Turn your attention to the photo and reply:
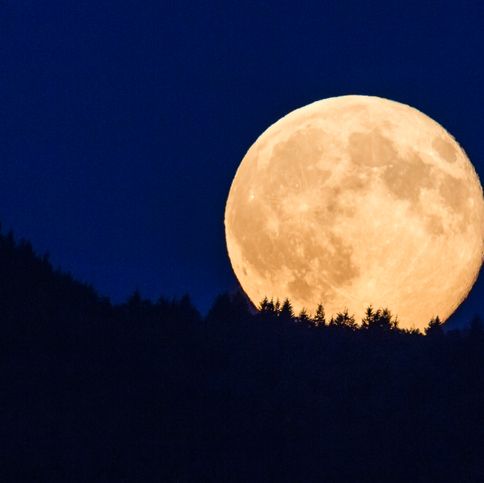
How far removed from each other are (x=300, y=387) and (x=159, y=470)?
139 inches

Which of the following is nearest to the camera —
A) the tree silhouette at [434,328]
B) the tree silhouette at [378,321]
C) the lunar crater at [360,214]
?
→ the tree silhouette at [378,321]

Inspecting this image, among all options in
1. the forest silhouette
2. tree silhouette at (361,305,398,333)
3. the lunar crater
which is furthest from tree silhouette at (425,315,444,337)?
the forest silhouette

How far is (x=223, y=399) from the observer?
12234mm

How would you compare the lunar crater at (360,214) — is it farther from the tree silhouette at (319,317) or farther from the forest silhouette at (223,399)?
the forest silhouette at (223,399)

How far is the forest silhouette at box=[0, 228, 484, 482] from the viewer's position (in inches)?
409

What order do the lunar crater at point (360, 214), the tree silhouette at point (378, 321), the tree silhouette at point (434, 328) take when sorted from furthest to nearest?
the lunar crater at point (360, 214) → the tree silhouette at point (434, 328) → the tree silhouette at point (378, 321)

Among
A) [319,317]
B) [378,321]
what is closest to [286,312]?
[319,317]

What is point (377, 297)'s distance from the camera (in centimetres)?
1883

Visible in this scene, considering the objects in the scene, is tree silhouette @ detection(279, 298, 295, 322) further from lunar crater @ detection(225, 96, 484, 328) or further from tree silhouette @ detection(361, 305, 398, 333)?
tree silhouette @ detection(361, 305, 398, 333)

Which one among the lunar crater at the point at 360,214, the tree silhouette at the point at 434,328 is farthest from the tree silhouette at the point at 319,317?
the tree silhouette at the point at 434,328

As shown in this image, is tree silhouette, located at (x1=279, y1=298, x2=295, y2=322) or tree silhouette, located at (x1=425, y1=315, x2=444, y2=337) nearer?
tree silhouette, located at (x1=279, y1=298, x2=295, y2=322)

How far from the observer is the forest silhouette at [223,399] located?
10.4m

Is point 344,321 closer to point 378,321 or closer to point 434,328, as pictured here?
point 378,321

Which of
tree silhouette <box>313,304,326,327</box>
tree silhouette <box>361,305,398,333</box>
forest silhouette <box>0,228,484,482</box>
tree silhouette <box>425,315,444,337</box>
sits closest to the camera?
forest silhouette <box>0,228,484,482</box>
